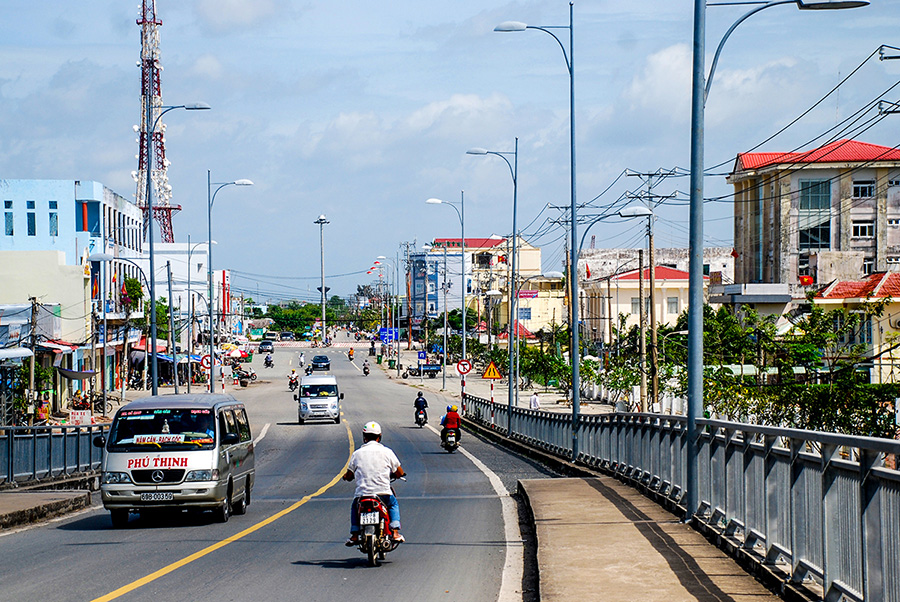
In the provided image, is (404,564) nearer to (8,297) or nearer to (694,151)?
(694,151)

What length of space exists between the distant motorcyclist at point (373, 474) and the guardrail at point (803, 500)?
11.6 feet

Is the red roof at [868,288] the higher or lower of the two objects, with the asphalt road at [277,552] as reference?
higher

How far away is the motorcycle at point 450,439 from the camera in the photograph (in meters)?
35.8

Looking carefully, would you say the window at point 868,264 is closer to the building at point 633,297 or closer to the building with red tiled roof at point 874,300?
the building with red tiled roof at point 874,300

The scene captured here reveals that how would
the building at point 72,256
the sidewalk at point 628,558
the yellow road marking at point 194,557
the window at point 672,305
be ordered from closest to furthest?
the sidewalk at point 628,558 → the yellow road marking at point 194,557 → the building at point 72,256 → the window at point 672,305

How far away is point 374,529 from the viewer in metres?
11.6

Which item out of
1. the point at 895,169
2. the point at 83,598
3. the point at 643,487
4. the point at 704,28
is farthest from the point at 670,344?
the point at 83,598

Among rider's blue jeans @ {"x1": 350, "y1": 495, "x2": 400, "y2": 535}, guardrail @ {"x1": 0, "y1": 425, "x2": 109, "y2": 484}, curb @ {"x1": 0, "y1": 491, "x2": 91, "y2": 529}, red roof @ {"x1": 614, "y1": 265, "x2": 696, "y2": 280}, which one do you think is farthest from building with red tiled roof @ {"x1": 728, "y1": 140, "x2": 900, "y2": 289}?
rider's blue jeans @ {"x1": 350, "y1": 495, "x2": 400, "y2": 535}

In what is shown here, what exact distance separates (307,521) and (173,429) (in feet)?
8.58

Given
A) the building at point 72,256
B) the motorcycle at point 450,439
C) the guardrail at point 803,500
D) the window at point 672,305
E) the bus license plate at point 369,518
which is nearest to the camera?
→ the guardrail at point 803,500

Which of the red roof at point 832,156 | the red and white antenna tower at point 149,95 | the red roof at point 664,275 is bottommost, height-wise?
the red roof at point 664,275

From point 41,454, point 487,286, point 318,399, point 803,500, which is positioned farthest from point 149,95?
point 803,500

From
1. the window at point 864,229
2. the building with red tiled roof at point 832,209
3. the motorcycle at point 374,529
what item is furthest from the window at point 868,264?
the motorcycle at point 374,529

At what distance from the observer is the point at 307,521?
17.0m
